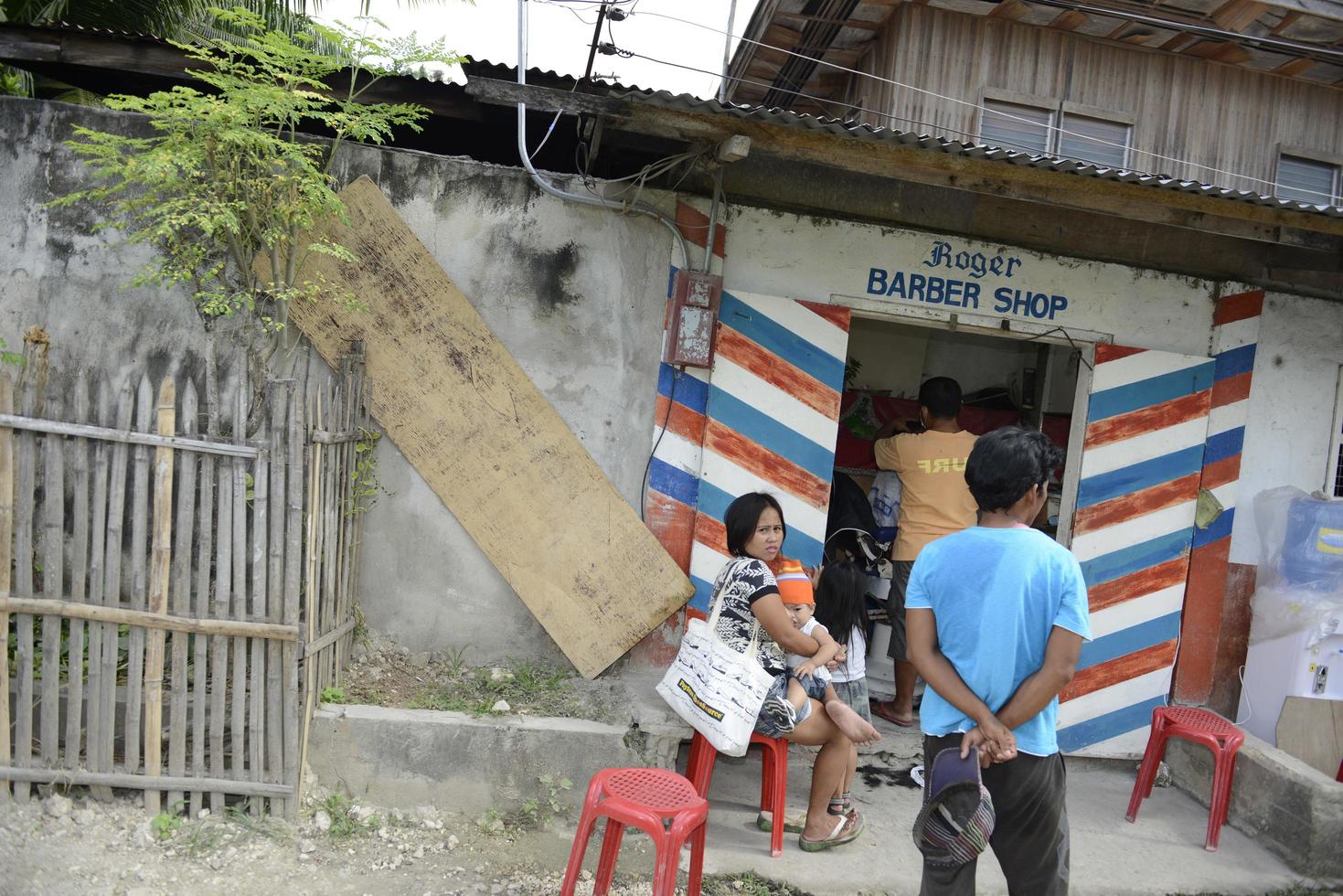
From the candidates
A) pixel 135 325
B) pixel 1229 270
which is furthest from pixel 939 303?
pixel 135 325

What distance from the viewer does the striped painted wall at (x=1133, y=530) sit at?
5.64 m

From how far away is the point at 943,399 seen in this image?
584 cm

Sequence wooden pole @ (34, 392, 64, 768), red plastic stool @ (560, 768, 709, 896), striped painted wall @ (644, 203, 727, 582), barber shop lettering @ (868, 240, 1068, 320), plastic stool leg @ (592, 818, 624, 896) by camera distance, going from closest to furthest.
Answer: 1. red plastic stool @ (560, 768, 709, 896)
2. plastic stool leg @ (592, 818, 624, 896)
3. wooden pole @ (34, 392, 64, 768)
4. striped painted wall @ (644, 203, 727, 582)
5. barber shop lettering @ (868, 240, 1068, 320)

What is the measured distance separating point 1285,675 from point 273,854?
5188mm

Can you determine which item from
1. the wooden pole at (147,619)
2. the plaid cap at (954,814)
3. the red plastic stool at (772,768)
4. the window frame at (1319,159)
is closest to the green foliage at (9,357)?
the wooden pole at (147,619)

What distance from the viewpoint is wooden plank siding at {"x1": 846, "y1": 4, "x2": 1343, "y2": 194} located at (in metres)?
6.90

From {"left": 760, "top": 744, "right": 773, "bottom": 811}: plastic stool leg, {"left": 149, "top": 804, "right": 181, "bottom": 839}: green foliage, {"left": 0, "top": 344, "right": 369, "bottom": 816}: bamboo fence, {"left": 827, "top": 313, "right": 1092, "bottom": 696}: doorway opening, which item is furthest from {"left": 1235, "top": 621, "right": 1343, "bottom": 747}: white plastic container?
{"left": 149, "top": 804, "right": 181, "bottom": 839}: green foliage

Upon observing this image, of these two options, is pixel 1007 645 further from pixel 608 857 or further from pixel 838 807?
pixel 838 807

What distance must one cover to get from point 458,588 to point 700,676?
1572 mm

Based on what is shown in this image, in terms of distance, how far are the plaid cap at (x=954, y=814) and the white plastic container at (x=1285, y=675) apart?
3.59 m

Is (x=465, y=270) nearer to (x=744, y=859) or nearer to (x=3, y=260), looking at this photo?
(x=3, y=260)

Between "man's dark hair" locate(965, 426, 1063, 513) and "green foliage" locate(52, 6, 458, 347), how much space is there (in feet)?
10.3

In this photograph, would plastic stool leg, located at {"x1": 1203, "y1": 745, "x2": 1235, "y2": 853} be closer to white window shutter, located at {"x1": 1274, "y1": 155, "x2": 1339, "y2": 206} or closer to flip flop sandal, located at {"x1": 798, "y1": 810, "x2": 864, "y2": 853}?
flip flop sandal, located at {"x1": 798, "y1": 810, "x2": 864, "y2": 853}

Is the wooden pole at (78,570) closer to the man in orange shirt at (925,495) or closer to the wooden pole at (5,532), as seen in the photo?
the wooden pole at (5,532)
